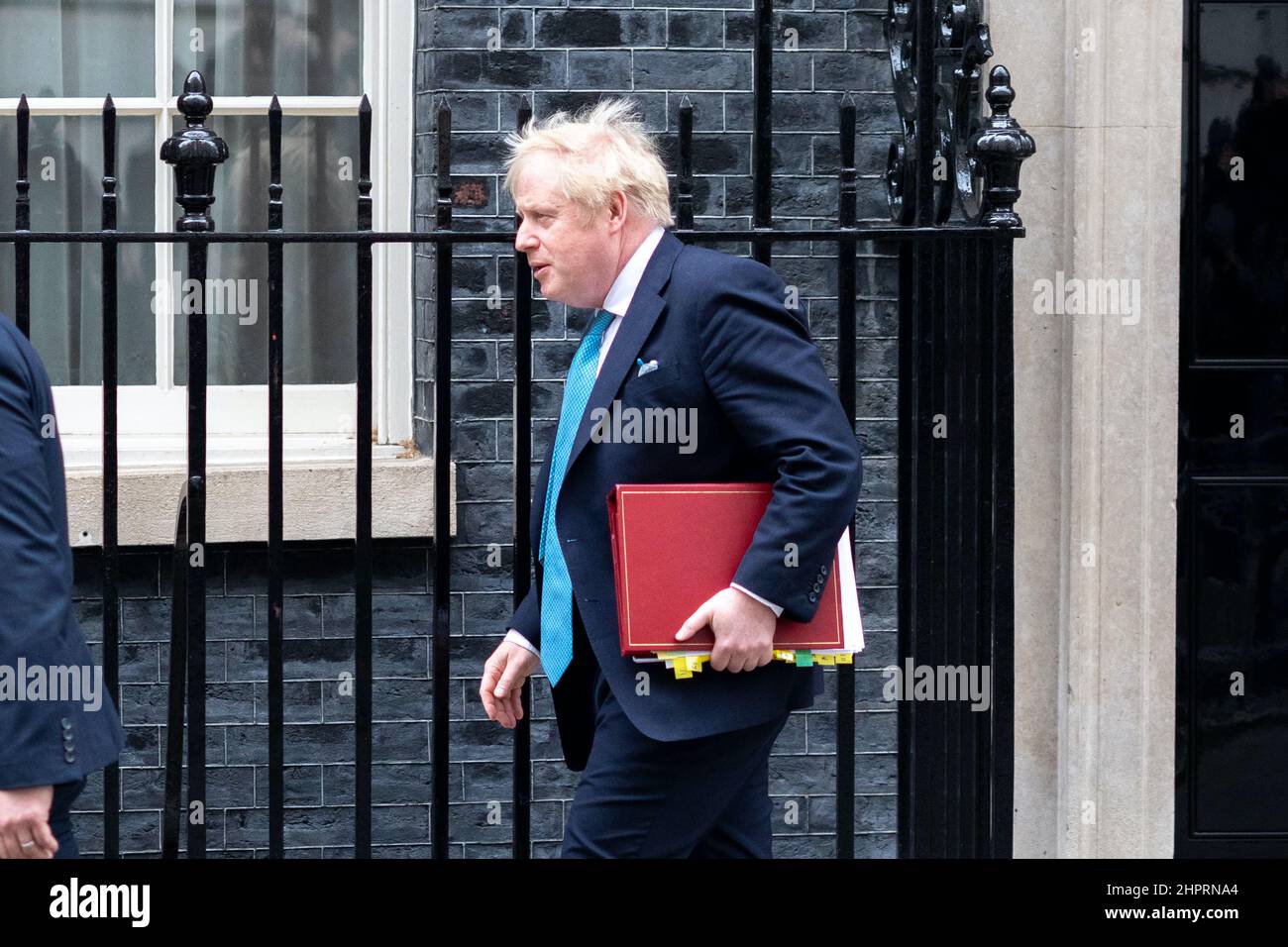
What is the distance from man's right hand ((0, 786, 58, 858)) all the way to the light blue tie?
98 cm

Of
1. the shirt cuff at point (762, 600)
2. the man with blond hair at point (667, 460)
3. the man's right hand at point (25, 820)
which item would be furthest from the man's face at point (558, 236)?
the man's right hand at point (25, 820)

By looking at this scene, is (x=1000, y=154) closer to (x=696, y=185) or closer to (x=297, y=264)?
(x=696, y=185)

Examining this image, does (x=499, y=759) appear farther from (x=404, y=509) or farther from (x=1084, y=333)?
(x=1084, y=333)

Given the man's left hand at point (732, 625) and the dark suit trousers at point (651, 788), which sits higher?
the man's left hand at point (732, 625)

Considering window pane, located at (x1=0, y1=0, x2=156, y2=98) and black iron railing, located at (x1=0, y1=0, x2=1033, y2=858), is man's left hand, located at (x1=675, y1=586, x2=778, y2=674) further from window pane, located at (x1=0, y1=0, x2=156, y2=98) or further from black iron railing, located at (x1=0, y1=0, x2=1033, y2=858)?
window pane, located at (x1=0, y1=0, x2=156, y2=98)

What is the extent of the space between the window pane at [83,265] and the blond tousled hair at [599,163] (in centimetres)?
235

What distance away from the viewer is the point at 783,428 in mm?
3004

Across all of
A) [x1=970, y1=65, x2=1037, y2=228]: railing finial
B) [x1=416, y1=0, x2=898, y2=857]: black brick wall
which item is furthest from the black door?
[x1=970, y1=65, x2=1037, y2=228]: railing finial

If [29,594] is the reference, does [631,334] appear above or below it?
above

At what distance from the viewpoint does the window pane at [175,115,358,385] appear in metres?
5.21

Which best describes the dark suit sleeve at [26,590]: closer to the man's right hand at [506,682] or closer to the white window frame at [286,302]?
the man's right hand at [506,682]

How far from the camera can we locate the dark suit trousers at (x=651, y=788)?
311cm

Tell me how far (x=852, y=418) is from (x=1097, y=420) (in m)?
1.53

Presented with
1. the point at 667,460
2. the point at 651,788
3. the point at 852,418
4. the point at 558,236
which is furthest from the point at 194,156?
the point at 651,788
